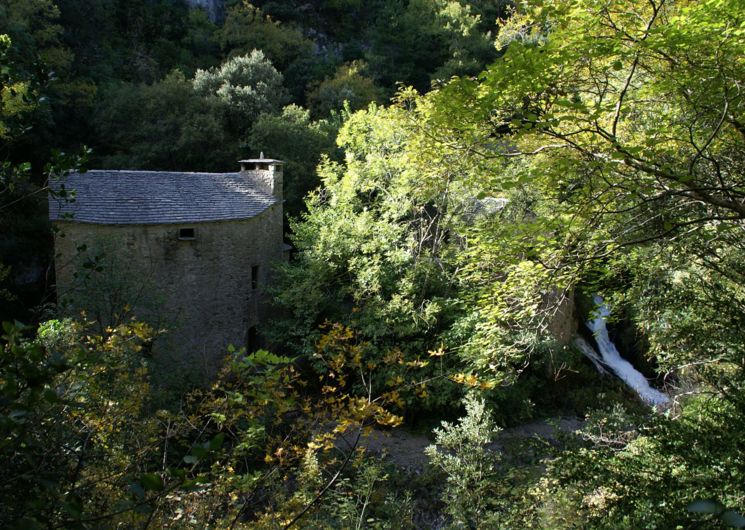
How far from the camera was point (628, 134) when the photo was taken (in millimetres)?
7531

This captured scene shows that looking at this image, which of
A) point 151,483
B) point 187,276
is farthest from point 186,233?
point 151,483

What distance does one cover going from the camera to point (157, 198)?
14.0m

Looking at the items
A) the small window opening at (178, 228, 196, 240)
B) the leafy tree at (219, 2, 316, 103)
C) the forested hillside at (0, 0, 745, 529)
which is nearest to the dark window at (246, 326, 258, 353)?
the forested hillside at (0, 0, 745, 529)

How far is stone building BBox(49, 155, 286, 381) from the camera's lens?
12.4 meters

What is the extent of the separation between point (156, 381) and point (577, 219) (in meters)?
9.31

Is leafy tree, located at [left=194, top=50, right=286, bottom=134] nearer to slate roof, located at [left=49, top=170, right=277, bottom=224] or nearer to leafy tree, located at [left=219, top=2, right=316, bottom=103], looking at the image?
leafy tree, located at [left=219, top=2, right=316, bottom=103]

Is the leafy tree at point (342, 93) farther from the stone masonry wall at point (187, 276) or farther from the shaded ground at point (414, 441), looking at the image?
the shaded ground at point (414, 441)

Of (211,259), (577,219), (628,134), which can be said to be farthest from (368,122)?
(577,219)

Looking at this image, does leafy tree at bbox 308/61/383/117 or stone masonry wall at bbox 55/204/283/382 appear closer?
stone masonry wall at bbox 55/204/283/382

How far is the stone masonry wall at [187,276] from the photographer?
1248 centimetres

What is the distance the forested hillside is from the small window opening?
2436 mm

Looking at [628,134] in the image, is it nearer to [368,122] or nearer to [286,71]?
[368,122]

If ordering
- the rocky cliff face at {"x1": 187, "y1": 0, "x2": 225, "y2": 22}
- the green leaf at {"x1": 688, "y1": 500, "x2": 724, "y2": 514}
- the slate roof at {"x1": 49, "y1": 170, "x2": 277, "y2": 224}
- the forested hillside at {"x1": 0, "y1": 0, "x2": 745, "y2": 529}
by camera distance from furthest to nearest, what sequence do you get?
1. the rocky cliff face at {"x1": 187, "y1": 0, "x2": 225, "y2": 22}
2. the slate roof at {"x1": 49, "y1": 170, "x2": 277, "y2": 224}
3. the forested hillside at {"x1": 0, "y1": 0, "x2": 745, "y2": 529}
4. the green leaf at {"x1": 688, "y1": 500, "x2": 724, "y2": 514}

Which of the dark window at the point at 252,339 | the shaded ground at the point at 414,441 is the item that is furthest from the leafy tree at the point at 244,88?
the shaded ground at the point at 414,441
